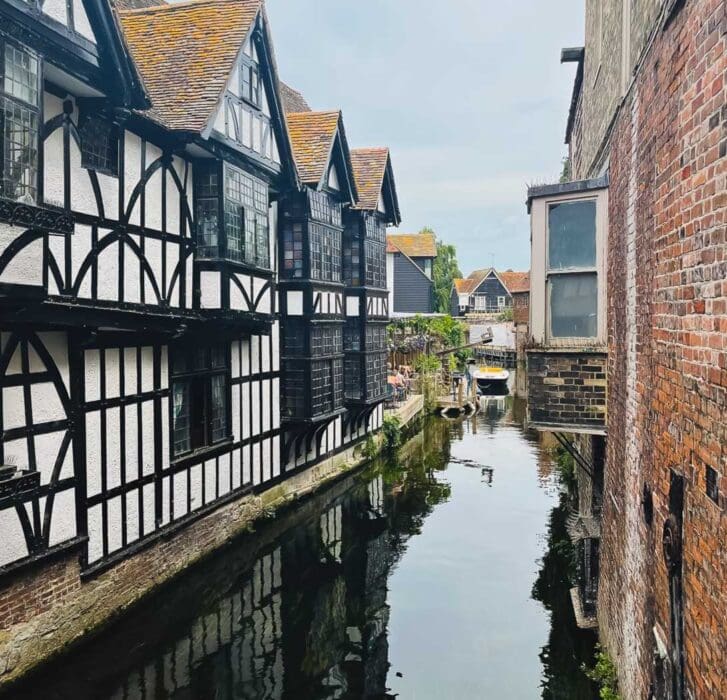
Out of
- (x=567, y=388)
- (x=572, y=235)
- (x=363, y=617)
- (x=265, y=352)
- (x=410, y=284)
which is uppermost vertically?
(x=410, y=284)

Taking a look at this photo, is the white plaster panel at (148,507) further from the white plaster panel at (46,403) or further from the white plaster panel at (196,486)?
the white plaster panel at (46,403)

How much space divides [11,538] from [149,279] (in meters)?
3.94

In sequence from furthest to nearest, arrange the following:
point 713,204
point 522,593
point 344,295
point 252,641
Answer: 1. point 344,295
2. point 522,593
3. point 252,641
4. point 713,204

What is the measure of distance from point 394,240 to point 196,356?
3690 cm

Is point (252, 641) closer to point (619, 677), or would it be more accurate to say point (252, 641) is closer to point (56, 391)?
point (56, 391)

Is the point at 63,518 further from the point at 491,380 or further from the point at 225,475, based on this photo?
the point at 491,380

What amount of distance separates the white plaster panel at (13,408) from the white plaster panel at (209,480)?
4.44 meters

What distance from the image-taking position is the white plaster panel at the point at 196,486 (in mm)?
11195

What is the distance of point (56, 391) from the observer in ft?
26.6

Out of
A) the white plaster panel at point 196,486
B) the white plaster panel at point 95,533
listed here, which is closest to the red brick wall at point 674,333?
the white plaster panel at point 95,533

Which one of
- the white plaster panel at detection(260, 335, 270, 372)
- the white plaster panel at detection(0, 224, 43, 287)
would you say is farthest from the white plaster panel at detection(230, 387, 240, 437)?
the white plaster panel at detection(0, 224, 43, 287)

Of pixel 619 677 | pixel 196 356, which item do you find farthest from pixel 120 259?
pixel 619 677

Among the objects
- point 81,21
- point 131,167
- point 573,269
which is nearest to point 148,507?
point 131,167

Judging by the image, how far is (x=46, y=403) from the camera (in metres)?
7.92
